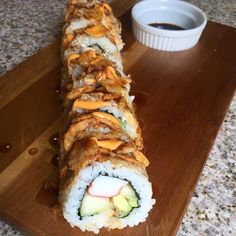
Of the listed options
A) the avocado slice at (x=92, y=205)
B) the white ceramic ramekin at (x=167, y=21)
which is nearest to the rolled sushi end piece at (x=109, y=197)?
the avocado slice at (x=92, y=205)

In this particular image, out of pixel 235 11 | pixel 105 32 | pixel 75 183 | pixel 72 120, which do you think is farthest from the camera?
pixel 235 11

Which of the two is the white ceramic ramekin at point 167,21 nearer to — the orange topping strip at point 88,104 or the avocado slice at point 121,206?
the orange topping strip at point 88,104

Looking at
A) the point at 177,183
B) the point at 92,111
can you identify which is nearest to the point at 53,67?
the point at 92,111

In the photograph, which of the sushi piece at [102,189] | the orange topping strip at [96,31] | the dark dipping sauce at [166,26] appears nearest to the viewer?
the sushi piece at [102,189]

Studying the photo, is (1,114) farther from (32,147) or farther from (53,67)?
(53,67)

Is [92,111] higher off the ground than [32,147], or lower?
higher

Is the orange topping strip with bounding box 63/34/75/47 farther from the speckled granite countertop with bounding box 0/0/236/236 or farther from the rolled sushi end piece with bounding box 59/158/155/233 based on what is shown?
the rolled sushi end piece with bounding box 59/158/155/233

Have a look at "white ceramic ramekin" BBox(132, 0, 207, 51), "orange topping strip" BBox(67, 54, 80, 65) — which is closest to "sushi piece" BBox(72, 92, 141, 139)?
"orange topping strip" BBox(67, 54, 80, 65)

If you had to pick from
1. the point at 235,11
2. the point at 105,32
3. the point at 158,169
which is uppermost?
the point at 105,32
